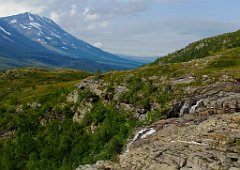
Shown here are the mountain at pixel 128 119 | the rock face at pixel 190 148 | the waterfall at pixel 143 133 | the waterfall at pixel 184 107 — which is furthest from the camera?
the waterfall at pixel 184 107

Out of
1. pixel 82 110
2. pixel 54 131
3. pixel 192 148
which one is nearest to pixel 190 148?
pixel 192 148

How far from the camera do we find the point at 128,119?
10431cm

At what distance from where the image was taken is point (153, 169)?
4162 cm

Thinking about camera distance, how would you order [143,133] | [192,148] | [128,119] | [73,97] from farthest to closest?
1. [73,97]
2. [128,119]
3. [143,133]
4. [192,148]

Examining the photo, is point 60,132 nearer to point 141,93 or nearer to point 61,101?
point 61,101

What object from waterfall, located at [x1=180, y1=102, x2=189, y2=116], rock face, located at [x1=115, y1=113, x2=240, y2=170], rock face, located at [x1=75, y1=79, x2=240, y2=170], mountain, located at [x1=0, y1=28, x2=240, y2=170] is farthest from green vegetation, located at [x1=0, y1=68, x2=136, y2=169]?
rock face, located at [x1=115, y1=113, x2=240, y2=170]

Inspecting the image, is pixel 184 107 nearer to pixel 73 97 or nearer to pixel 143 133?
pixel 143 133

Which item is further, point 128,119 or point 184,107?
point 128,119

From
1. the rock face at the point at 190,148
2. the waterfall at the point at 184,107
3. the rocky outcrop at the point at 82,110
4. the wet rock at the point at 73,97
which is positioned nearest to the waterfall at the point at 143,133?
the rock face at the point at 190,148

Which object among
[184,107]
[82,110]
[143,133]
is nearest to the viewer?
[143,133]

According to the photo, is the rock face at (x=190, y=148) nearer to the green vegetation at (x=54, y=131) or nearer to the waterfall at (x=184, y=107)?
the waterfall at (x=184, y=107)

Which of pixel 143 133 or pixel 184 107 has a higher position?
pixel 184 107

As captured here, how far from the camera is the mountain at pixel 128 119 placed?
4497 cm

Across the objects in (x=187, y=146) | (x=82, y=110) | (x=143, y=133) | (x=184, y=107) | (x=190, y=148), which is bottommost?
(x=82, y=110)
